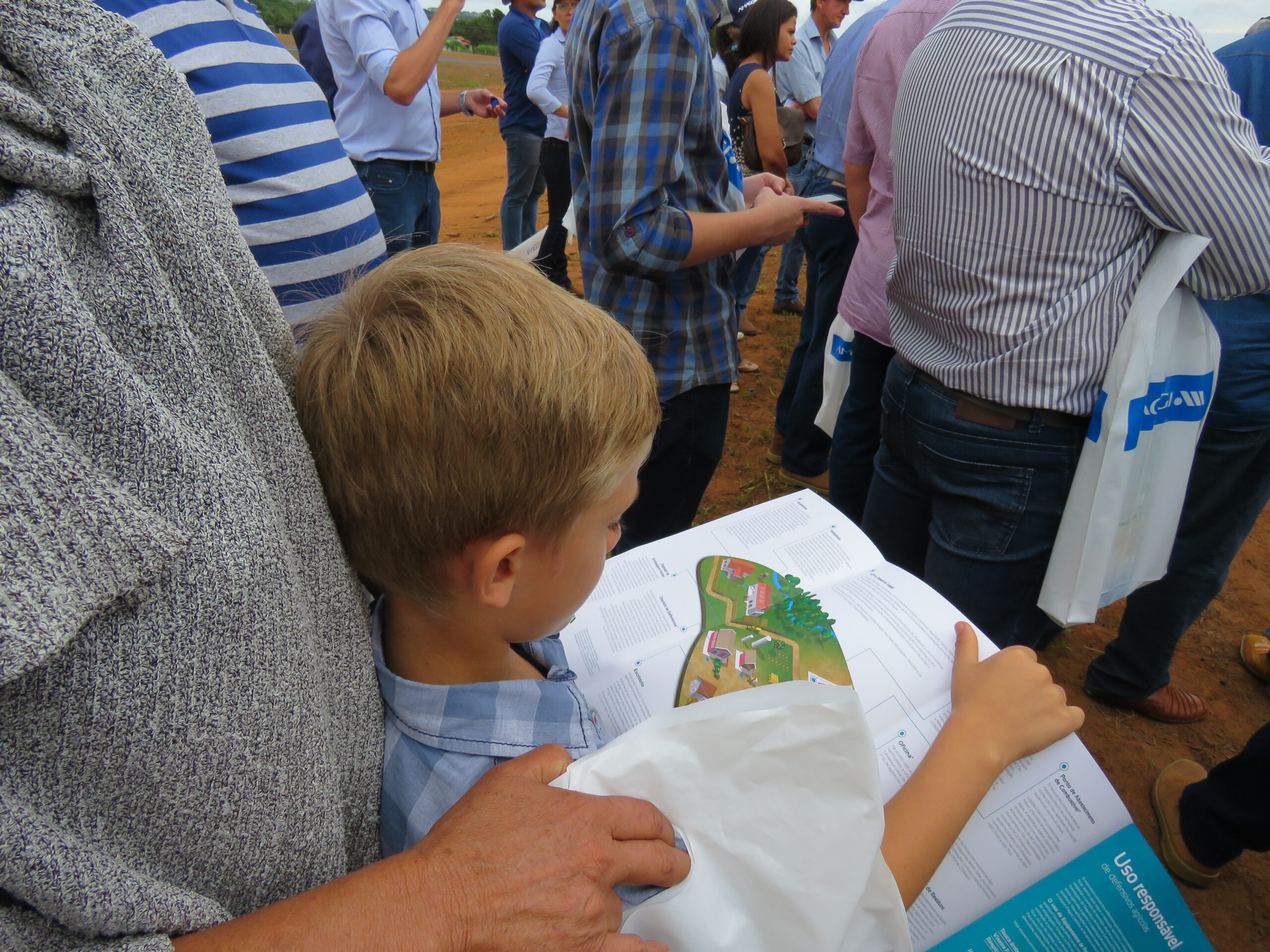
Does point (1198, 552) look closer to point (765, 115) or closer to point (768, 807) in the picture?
point (768, 807)

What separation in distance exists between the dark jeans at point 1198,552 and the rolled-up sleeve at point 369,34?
2885 millimetres

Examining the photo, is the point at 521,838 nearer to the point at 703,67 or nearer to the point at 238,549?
the point at 238,549

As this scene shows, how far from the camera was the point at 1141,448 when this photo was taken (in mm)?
1336

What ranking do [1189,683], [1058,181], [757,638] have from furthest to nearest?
[1189,683], [1058,181], [757,638]

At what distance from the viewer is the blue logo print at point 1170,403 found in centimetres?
129

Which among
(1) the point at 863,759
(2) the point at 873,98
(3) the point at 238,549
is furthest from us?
(2) the point at 873,98

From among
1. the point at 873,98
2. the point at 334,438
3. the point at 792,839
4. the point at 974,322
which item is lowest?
the point at 792,839

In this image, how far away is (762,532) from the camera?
1246 mm

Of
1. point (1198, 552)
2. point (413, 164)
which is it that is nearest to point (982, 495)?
point (1198, 552)

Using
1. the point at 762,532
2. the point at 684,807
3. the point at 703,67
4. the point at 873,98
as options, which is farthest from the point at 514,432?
the point at 873,98

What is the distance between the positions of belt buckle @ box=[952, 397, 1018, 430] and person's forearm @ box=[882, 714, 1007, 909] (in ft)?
2.22

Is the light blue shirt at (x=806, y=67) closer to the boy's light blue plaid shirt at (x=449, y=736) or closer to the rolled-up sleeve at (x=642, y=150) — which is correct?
the rolled-up sleeve at (x=642, y=150)

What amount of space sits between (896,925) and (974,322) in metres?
1.04

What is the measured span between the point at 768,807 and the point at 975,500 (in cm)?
100
